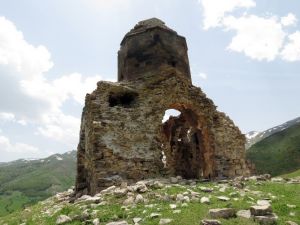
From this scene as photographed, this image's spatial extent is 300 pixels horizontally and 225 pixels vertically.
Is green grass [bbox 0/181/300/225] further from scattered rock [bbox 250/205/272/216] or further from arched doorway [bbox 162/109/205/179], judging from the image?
arched doorway [bbox 162/109/205/179]

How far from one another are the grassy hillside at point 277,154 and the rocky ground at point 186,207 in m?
42.2

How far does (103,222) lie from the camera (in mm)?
6898

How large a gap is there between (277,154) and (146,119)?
52.0 m

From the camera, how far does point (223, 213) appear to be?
6.61m

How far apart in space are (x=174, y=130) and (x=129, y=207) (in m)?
Answer: 13.6

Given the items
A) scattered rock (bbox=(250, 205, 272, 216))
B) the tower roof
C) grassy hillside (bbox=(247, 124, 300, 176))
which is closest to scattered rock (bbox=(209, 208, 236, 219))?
scattered rock (bbox=(250, 205, 272, 216))

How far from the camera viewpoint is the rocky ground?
6527 millimetres

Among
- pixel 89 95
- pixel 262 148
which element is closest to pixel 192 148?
pixel 89 95

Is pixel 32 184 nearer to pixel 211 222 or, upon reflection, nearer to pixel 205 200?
pixel 205 200

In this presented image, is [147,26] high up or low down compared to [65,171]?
down

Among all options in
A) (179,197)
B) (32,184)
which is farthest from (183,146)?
(32,184)

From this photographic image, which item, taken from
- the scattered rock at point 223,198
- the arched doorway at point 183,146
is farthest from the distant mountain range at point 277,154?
the scattered rock at point 223,198

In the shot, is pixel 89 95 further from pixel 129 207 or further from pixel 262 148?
pixel 262 148

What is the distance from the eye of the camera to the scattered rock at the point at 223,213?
659cm
